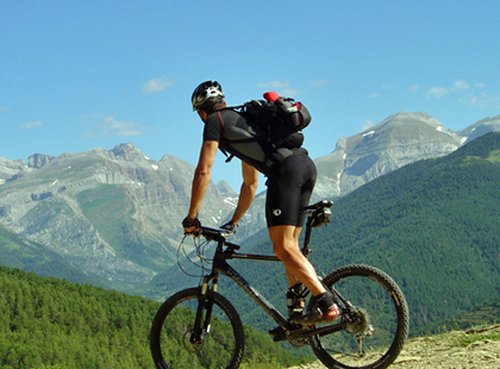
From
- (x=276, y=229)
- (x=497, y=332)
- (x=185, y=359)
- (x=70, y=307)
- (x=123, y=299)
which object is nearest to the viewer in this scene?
(x=276, y=229)

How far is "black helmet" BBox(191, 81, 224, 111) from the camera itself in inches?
345

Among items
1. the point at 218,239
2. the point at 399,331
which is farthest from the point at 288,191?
the point at 399,331

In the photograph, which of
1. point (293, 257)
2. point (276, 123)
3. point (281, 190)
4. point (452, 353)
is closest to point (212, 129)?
point (276, 123)

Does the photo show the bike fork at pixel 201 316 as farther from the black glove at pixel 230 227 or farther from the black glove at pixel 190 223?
the black glove at pixel 190 223

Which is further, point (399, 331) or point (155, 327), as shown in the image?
point (155, 327)

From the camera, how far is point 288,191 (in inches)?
333

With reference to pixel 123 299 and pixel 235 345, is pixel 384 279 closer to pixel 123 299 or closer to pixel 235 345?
pixel 235 345

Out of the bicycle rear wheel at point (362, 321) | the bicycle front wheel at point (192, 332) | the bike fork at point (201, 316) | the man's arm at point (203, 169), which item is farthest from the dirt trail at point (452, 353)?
the man's arm at point (203, 169)

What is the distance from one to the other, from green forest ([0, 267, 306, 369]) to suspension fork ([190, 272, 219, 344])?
142564mm

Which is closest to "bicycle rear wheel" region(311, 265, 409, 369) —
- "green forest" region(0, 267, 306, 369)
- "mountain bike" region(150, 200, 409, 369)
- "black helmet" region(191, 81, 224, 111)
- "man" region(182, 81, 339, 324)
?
"mountain bike" region(150, 200, 409, 369)

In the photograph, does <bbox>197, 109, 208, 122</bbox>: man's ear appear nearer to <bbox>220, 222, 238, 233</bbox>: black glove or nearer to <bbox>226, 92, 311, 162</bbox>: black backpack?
<bbox>226, 92, 311, 162</bbox>: black backpack

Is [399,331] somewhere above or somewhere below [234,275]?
below

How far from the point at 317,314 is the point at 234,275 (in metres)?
1.26

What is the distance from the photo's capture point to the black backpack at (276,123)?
8.52 m
